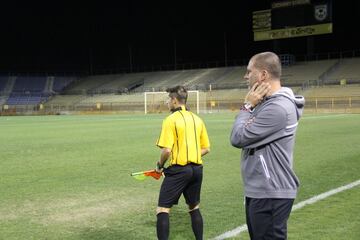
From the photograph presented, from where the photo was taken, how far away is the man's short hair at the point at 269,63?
3611 millimetres

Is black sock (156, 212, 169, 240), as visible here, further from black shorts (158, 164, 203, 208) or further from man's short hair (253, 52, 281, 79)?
man's short hair (253, 52, 281, 79)

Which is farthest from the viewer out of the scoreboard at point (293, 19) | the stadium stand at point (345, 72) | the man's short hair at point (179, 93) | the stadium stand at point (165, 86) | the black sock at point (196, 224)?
the stadium stand at point (165, 86)

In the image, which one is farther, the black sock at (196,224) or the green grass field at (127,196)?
the green grass field at (127,196)

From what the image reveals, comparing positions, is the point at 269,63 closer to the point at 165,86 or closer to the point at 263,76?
the point at 263,76

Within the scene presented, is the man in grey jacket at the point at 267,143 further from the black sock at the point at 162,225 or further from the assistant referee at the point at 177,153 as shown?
the black sock at the point at 162,225

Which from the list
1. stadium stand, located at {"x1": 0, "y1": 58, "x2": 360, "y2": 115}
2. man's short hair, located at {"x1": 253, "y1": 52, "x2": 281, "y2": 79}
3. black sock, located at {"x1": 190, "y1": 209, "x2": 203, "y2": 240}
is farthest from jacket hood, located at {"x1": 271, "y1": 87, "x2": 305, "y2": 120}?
stadium stand, located at {"x1": 0, "y1": 58, "x2": 360, "y2": 115}

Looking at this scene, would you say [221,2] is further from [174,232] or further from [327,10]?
[174,232]

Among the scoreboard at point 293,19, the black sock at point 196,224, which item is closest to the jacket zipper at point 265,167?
the black sock at point 196,224

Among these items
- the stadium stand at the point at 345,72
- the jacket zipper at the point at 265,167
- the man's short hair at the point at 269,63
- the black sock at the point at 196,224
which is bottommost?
the black sock at the point at 196,224

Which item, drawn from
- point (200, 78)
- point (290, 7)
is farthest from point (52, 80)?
point (290, 7)

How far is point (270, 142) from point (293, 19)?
5420 centimetres

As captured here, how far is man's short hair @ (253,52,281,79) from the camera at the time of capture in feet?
11.8

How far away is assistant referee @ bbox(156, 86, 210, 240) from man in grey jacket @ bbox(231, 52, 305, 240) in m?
2.11

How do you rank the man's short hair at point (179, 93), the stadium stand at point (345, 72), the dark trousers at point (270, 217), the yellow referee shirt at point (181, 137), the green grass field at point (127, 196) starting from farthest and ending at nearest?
the stadium stand at point (345, 72), the green grass field at point (127, 196), the yellow referee shirt at point (181, 137), the man's short hair at point (179, 93), the dark trousers at point (270, 217)
